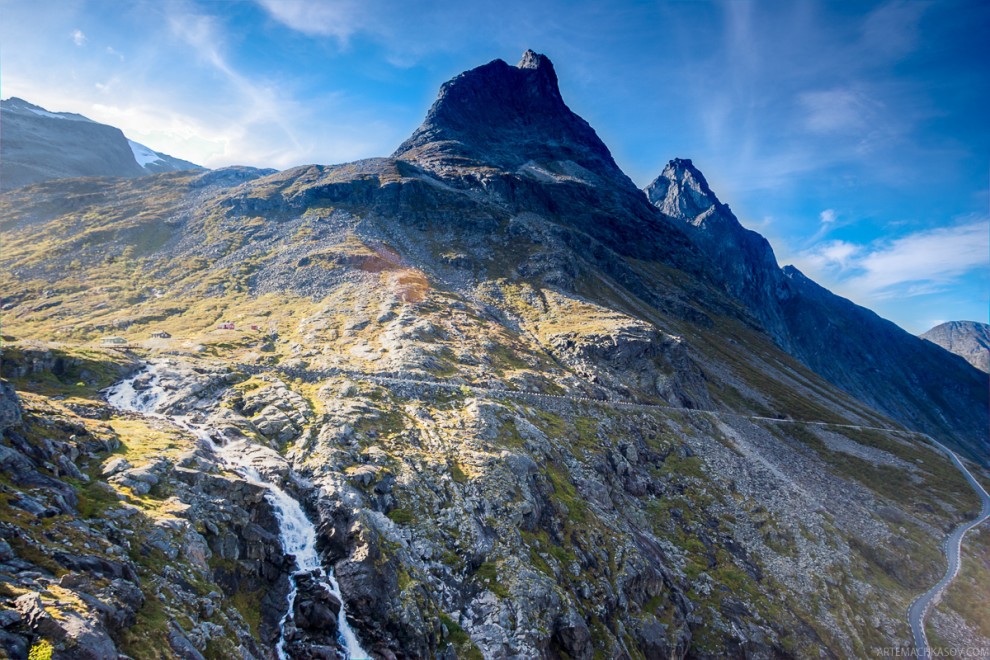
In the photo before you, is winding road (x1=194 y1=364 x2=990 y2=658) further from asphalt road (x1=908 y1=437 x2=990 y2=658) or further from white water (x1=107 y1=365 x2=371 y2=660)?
white water (x1=107 y1=365 x2=371 y2=660)

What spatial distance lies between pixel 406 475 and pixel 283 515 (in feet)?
38.1

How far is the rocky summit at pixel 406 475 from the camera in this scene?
29922 millimetres

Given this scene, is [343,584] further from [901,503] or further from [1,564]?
[901,503]

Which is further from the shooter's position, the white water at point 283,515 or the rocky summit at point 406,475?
the white water at point 283,515

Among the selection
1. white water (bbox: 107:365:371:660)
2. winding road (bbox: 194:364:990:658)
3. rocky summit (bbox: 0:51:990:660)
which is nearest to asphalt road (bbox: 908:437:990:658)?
winding road (bbox: 194:364:990:658)

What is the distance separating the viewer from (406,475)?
46.6 m

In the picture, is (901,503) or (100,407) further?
(901,503)

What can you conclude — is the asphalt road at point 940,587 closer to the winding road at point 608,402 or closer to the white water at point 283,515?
the winding road at point 608,402

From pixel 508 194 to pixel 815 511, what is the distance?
146 m

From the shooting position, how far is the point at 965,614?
62656 millimetres

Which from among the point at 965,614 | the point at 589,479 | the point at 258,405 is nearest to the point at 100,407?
the point at 258,405

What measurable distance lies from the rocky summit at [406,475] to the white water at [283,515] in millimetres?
238

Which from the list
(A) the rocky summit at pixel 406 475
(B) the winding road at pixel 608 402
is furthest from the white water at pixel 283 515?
(B) the winding road at pixel 608 402

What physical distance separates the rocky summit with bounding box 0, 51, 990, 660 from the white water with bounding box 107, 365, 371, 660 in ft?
0.78
